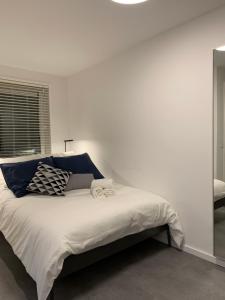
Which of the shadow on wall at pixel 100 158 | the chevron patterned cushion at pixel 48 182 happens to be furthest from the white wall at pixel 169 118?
the chevron patterned cushion at pixel 48 182

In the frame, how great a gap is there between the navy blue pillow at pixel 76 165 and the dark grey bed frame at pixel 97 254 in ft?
3.42

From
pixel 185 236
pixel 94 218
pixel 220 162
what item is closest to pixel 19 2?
pixel 94 218

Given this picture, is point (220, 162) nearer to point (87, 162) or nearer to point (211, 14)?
point (211, 14)

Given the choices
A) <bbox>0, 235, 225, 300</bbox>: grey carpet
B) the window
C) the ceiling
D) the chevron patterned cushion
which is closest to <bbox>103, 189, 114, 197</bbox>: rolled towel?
the chevron patterned cushion

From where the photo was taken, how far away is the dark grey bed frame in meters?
1.74

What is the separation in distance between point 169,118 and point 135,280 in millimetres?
1603

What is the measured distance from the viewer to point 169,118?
2.51 meters

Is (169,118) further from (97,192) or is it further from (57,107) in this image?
(57,107)

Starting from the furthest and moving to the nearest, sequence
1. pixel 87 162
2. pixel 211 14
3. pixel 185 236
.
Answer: pixel 87 162 < pixel 185 236 < pixel 211 14

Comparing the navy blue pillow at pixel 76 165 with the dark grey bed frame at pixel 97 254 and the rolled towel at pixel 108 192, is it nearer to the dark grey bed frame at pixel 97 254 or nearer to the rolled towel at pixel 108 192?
the rolled towel at pixel 108 192

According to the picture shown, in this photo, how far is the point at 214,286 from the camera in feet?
6.13

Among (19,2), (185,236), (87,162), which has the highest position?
(19,2)

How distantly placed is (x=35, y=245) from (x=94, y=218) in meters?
0.49

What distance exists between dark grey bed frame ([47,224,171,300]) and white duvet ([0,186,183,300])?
9cm
